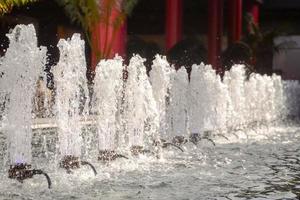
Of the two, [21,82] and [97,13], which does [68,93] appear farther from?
[97,13]

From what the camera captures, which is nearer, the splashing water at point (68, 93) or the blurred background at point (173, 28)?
the splashing water at point (68, 93)

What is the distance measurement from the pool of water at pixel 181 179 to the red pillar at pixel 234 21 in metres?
21.6

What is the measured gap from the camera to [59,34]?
94.1 ft

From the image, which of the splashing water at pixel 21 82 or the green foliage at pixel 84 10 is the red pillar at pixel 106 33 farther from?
the splashing water at pixel 21 82

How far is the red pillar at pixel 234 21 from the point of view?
3266 cm

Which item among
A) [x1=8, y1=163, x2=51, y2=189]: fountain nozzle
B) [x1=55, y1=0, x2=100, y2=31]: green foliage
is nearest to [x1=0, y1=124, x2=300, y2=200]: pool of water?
[x1=8, y1=163, x2=51, y2=189]: fountain nozzle

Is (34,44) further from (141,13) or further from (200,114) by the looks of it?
(141,13)

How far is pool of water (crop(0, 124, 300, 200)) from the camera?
698 centimetres

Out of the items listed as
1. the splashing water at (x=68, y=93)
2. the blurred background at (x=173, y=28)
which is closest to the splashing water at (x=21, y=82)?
the splashing water at (x=68, y=93)

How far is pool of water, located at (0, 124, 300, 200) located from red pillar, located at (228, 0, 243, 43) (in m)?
21.6

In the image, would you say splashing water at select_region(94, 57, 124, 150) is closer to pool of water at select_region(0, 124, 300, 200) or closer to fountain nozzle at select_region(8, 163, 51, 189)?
pool of water at select_region(0, 124, 300, 200)

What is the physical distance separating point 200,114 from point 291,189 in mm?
6411

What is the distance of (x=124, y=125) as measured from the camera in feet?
34.8

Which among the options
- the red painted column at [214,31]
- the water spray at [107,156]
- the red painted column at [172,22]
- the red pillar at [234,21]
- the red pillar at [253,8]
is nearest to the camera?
the water spray at [107,156]
